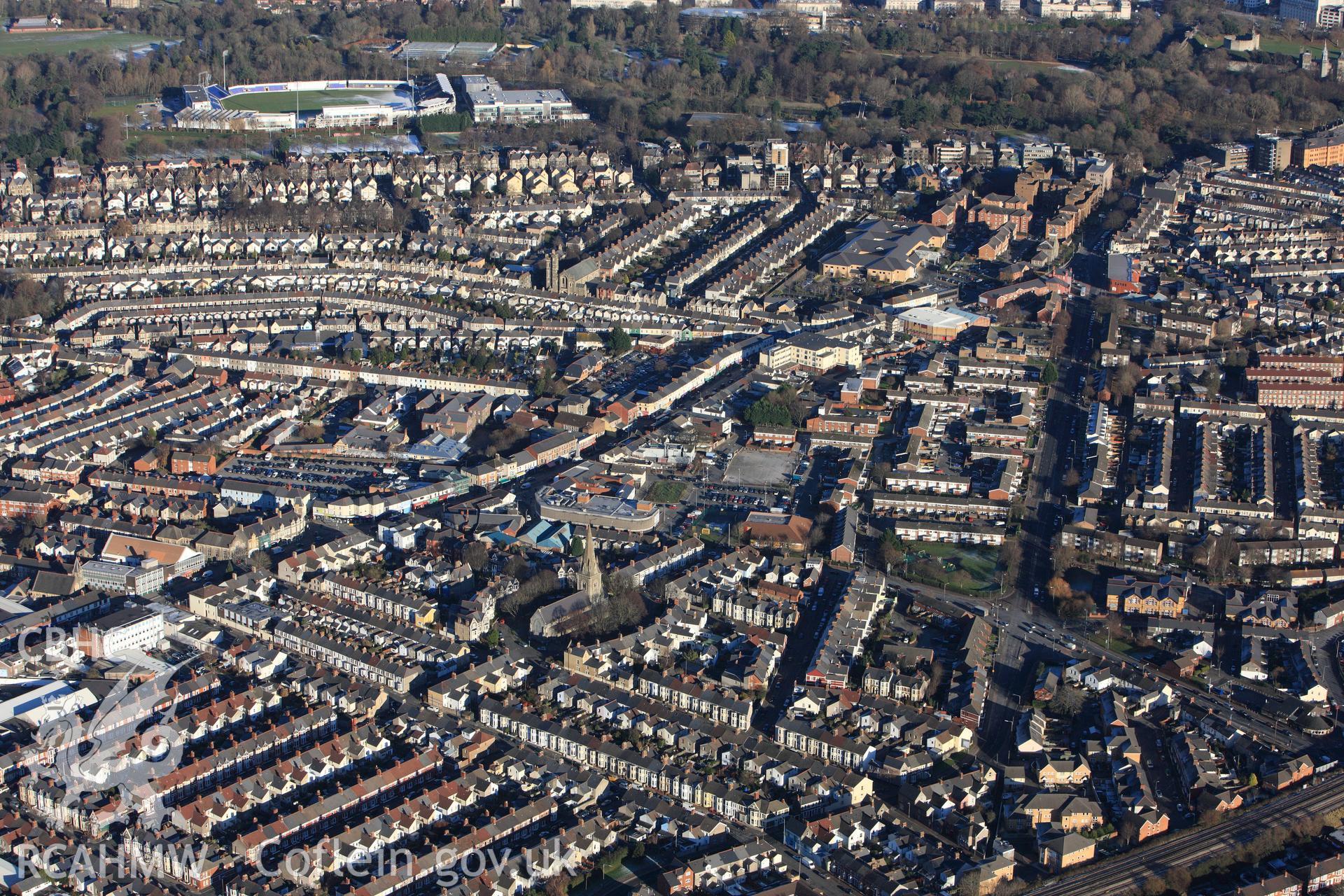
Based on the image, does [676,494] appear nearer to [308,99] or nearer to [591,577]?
[591,577]

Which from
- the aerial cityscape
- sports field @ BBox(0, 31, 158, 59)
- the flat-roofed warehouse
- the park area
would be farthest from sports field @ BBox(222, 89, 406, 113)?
the park area

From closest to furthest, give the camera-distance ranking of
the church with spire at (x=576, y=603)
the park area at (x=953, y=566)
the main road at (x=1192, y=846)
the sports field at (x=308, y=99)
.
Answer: the main road at (x=1192, y=846)
the church with spire at (x=576, y=603)
the park area at (x=953, y=566)
the sports field at (x=308, y=99)

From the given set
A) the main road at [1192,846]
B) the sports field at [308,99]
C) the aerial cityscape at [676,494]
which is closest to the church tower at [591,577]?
the aerial cityscape at [676,494]

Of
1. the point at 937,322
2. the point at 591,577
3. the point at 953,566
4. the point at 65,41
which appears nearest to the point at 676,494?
the point at 591,577

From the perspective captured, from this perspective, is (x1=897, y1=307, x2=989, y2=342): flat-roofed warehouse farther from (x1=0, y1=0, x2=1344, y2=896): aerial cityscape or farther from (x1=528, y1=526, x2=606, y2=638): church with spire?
(x1=528, y1=526, x2=606, y2=638): church with spire

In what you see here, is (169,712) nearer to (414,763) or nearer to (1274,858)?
(414,763)

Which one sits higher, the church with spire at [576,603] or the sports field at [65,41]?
the sports field at [65,41]

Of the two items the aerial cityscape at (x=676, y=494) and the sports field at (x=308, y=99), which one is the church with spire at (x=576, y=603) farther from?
the sports field at (x=308, y=99)
